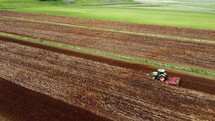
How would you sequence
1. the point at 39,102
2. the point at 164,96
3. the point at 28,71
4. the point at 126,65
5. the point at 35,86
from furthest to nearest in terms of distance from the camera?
the point at 126,65 < the point at 28,71 < the point at 35,86 < the point at 164,96 < the point at 39,102

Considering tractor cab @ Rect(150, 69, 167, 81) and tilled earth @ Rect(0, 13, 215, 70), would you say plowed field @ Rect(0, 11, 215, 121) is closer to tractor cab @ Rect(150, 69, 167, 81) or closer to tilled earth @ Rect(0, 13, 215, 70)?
tilled earth @ Rect(0, 13, 215, 70)

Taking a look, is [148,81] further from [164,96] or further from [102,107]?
[102,107]

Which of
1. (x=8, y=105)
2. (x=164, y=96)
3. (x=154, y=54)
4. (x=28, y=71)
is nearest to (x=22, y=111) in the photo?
(x=8, y=105)

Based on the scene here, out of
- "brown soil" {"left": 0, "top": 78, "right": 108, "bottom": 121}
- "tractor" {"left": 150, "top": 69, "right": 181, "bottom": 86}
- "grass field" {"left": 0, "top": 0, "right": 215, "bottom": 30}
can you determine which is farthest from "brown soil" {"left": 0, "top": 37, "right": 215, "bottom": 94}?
"grass field" {"left": 0, "top": 0, "right": 215, "bottom": 30}

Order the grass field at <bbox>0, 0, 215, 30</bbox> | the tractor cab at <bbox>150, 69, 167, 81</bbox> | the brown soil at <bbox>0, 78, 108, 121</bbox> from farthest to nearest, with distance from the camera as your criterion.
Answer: the grass field at <bbox>0, 0, 215, 30</bbox> < the tractor cab at <bbox>150, 69, 167, 81</bbox> < the brown soil at <bbox>0, 78, 108, 121</bbox>

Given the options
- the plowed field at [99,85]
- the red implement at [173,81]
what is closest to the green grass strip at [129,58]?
the plowed field at [99,85]

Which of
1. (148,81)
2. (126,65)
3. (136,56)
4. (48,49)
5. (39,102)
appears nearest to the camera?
(39,102)

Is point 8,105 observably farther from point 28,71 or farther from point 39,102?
point 28,71

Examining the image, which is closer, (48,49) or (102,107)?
(102,107)
